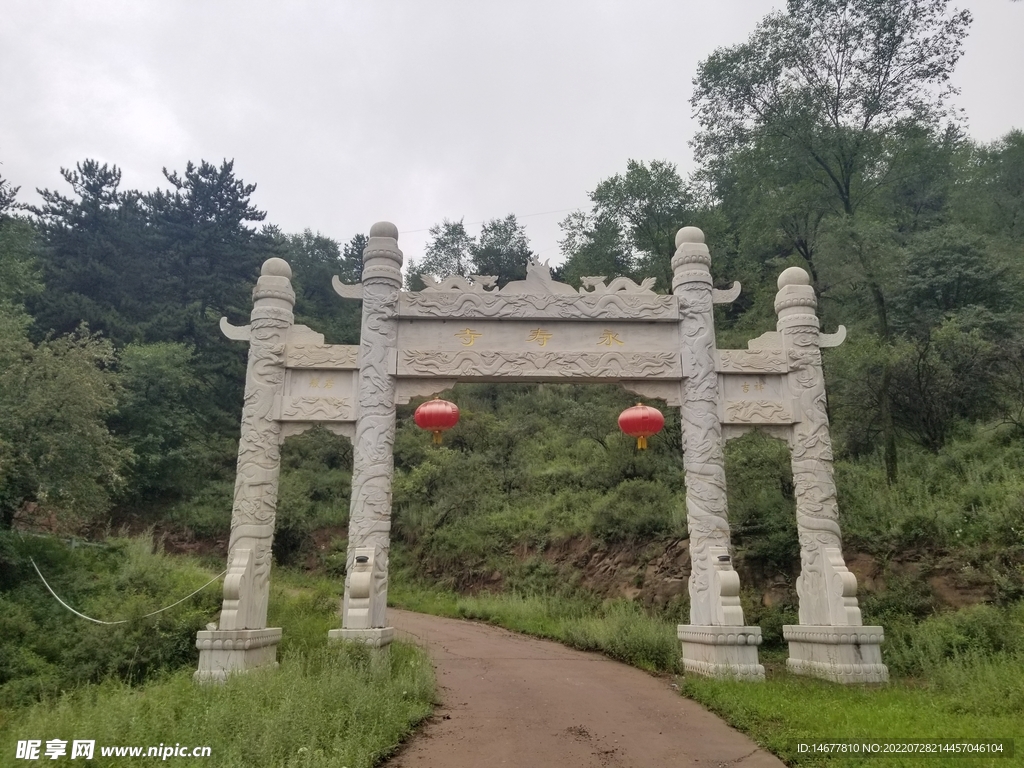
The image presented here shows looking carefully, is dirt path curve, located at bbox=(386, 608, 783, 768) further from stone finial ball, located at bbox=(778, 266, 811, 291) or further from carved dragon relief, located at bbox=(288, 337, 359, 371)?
stone finial ball, located at bbox=(778, 266, 811, 291)

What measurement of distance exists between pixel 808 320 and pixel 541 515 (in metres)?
6.95

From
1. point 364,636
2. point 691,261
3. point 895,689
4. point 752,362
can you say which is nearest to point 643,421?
point 752,362

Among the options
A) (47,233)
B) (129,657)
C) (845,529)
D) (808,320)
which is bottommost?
(129,657)

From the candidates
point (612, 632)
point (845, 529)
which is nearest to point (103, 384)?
point (612, 632)

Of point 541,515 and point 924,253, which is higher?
point 924,253

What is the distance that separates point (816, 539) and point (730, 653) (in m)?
1.42

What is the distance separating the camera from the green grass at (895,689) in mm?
3836

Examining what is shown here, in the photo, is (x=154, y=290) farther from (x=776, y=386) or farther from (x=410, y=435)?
(x=776, y=386)

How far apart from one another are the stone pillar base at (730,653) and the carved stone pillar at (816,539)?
66cm

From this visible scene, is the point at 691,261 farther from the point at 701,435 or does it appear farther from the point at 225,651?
the point at 225,651

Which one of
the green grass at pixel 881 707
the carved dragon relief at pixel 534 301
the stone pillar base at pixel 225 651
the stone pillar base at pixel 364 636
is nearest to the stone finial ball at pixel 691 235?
the carved dragon relief at pixel 534 301

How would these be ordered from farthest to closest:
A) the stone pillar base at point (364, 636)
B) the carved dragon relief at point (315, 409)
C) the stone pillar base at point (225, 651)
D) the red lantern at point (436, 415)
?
the carved dragon relief at point (315, 409)
the red lantern at point (436, 415)
the stone pillar base at point (364, 636)
the stone pillar base at point (225, 651)

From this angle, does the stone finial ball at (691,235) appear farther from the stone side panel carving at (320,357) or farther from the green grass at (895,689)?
the green grass at (895,689)

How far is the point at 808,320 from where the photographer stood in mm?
6703
